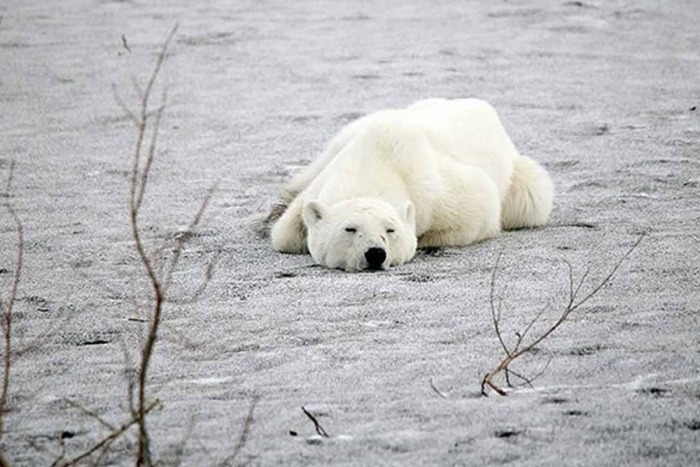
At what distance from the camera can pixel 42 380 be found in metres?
4.86

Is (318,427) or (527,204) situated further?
(527,204)

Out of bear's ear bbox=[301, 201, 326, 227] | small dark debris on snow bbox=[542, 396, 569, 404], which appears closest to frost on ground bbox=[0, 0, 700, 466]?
small dark debris on snow bbox=[542, 396, 569, 404]

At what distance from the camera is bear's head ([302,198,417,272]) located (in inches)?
260

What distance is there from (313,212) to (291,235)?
43 centimetres

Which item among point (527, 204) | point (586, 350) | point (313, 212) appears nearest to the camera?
point (586, 350)

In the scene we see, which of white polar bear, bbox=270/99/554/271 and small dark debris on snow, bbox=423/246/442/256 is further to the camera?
small dark debris on snow, bbox=423/246/442/256

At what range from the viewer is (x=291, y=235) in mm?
7195

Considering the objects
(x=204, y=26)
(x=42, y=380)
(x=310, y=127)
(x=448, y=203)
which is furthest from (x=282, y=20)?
(x=42, y=380)

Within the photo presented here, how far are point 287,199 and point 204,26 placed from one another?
7187 mm

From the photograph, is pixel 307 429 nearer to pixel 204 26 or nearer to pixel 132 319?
pixel 132 319

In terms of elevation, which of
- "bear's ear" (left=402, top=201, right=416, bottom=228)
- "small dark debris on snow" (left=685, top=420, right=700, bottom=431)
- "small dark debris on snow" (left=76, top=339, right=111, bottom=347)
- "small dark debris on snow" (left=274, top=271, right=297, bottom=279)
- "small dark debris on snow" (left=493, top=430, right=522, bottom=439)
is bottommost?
"small dark debris on snow" (left=274, top=271, right=297, bottom=279)

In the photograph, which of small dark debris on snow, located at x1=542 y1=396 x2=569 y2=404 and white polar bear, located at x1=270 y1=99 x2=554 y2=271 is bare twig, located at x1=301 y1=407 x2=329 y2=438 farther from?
white polar bear, located at x1=270 y1=99 x2=554 y2=271

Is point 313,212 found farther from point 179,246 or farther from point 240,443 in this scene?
point 240,443

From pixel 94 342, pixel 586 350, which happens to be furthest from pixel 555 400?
pixel 94 342
